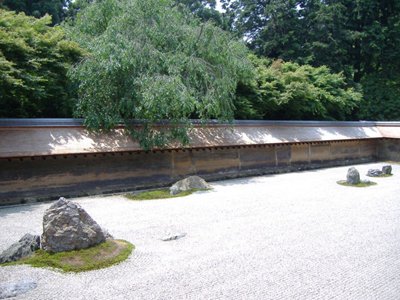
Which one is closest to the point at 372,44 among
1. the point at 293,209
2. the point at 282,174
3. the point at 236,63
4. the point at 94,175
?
the point at 282,174

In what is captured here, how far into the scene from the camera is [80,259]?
551cm

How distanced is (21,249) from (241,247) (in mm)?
3606

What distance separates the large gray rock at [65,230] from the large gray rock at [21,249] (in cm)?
16

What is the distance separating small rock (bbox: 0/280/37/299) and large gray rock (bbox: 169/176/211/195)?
6126 mm

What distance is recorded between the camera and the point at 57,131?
34.0 ft

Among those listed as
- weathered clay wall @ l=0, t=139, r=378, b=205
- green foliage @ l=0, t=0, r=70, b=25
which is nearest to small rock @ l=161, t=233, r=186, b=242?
weathered clay wall @ l=0, t=139, r=378, b=205

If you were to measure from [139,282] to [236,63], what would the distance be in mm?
9109

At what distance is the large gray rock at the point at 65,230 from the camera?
223 inches

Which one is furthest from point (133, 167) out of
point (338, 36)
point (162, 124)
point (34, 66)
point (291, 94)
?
point (338, 36)

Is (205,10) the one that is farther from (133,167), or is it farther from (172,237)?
(172,237)

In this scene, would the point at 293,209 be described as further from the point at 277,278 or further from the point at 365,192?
the point at 277,278

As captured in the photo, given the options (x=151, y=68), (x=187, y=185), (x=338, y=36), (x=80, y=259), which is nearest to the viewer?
(x=80, y=259)

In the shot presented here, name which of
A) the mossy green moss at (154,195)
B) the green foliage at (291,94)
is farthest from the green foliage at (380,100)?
the mossy green moss at (154,195)

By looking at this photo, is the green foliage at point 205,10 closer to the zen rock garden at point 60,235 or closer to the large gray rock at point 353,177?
the large gray rock at point 353,177
